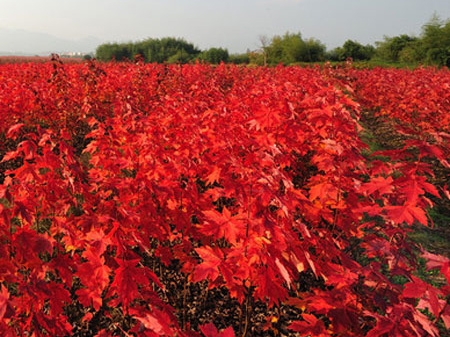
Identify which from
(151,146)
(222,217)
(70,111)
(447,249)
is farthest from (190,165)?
(70,111)

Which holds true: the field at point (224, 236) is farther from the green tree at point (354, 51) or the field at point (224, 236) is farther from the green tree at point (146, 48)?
the green tree at point (146, 48)

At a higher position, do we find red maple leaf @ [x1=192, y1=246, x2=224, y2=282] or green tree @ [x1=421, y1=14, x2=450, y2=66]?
green tree @ [x1=421, y1=14, x2=450, y2=66]

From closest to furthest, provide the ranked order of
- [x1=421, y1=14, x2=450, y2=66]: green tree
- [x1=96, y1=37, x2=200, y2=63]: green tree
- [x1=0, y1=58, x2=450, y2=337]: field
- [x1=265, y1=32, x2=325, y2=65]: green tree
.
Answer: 1. [x1=0, y1=58, x2=450, y2=337]: field
2. [x1=421, y1=14, x2=450, y2=66]: green tree
3. [x1=265, y1=32, x2=325, y2=65]: green tree
4. [x1=96, y1=37, x2=200, y2=63]: green tree

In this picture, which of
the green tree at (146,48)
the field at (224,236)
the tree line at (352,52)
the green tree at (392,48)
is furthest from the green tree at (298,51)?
the field at (224,236)

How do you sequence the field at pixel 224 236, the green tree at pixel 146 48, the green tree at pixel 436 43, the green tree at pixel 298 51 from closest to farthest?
the field at pixel 224 236 → the green tree at pixel 436 43 → the green tree at pixel 298 51 → the green tree at pixel 146 48

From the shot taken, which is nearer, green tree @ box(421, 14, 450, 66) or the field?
the field

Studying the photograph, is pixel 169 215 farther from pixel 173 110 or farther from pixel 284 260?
pixel 173 110

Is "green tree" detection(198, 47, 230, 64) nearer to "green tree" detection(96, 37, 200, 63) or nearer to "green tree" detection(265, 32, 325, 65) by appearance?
"green tree" detection(265, 32, 325, 65)

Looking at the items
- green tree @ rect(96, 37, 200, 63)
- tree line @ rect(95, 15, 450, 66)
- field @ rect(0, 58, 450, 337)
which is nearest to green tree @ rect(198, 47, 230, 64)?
tree line @ rect(95, 15, 450, 66)

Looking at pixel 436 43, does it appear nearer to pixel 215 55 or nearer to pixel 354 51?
pixel 354 51

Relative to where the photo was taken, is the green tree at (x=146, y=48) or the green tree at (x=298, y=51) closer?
the green tree at (x=298, y=51)

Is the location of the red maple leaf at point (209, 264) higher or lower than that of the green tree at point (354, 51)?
lower

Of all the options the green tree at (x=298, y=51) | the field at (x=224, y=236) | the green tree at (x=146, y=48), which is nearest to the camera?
the field at (x=224, y=236)

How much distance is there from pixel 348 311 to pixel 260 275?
56 centimetres
